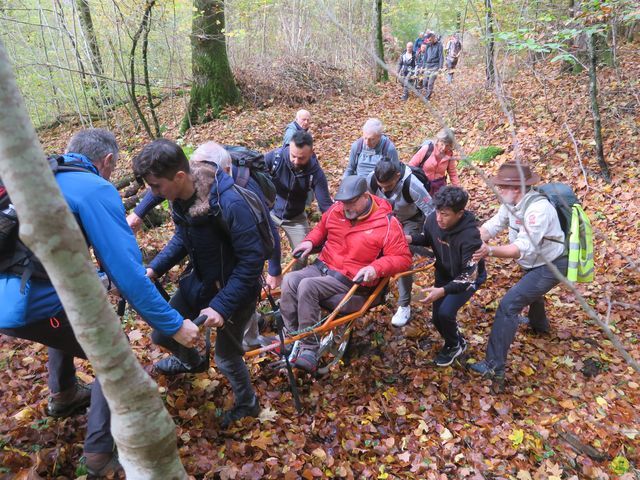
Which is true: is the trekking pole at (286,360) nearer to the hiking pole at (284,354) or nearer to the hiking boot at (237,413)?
the hiking pole at (284,354)

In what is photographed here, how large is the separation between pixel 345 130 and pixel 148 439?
11.6 meters

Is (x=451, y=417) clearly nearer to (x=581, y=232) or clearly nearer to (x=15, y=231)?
(x=581, y=232)

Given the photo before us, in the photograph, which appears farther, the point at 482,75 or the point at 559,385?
the point at 482,75

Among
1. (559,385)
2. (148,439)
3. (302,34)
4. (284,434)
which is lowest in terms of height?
(559,385)

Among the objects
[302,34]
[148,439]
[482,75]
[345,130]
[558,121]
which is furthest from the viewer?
[302,34]

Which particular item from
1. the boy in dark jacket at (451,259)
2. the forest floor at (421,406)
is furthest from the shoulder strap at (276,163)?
the forest floor at (421,406)

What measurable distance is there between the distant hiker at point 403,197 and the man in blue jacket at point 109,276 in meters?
2.87

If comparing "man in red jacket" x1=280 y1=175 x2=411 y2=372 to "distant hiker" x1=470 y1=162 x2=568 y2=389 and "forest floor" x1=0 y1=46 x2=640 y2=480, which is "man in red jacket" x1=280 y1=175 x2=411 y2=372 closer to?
"forest floor" x1=0 y1=46 x2=640 y2=480

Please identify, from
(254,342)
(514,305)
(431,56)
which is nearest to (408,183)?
(514,305)

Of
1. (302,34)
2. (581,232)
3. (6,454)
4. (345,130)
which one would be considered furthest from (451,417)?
(302,34)

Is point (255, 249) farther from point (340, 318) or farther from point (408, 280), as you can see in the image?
point (408, 280)

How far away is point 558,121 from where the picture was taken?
30.1 ft

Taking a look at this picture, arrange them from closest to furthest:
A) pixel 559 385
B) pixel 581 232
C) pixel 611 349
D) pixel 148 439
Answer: pixel 148 439 → pixel 581 232 → pixel 559 385 → pixel 611 349

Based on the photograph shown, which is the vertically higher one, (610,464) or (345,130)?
(345,130)
